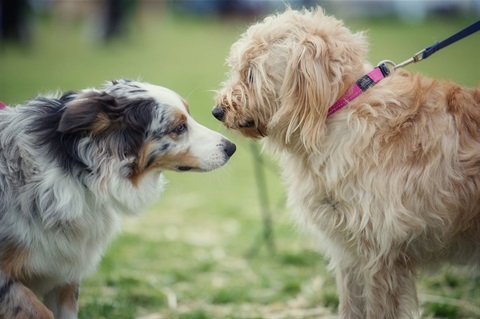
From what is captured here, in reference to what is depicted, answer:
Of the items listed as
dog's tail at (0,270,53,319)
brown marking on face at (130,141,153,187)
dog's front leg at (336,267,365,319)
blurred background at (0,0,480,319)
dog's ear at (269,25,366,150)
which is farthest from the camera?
blurred background at (0,0,480,319)

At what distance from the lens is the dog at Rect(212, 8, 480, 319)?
350 centimetres

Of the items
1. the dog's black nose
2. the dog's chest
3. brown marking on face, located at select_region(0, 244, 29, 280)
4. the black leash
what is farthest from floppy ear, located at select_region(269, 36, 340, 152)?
brown marking on face, located at select_region(0, 244, 29, 280)

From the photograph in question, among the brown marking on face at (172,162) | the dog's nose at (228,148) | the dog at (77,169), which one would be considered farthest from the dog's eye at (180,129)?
the dog's nose at (228,148)

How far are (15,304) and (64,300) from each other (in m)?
0.61

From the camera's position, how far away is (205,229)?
7.86 meters

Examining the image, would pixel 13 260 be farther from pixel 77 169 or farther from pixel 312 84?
pixel 312 84

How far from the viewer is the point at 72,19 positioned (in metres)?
31.6

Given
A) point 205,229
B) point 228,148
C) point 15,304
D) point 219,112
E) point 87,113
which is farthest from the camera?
point 205,229

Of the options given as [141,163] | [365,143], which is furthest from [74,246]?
[365,143]

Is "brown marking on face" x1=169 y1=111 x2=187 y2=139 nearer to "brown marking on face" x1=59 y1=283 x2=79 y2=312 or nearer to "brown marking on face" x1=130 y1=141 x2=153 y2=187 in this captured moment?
"brown marking on face" x1=130 y1=141 x2=153 y2=187

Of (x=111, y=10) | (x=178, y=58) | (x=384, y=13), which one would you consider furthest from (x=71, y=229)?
(x=384, y=13)

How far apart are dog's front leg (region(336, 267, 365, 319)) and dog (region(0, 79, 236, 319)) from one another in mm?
1103

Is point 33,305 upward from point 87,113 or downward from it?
downward

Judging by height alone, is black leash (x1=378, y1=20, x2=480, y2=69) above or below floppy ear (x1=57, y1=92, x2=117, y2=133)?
above
